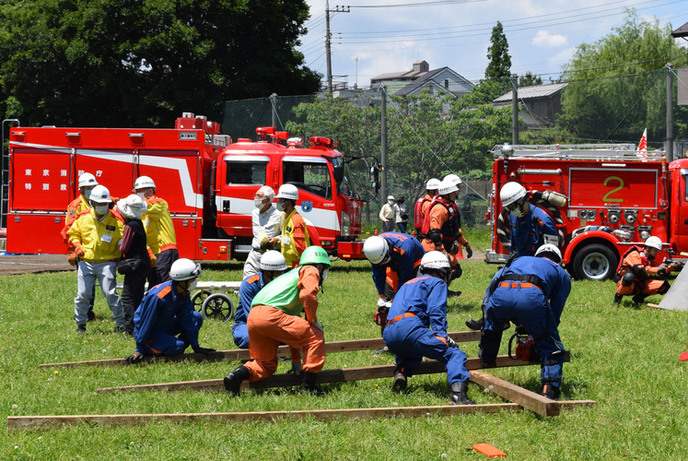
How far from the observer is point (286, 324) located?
22.2 ft

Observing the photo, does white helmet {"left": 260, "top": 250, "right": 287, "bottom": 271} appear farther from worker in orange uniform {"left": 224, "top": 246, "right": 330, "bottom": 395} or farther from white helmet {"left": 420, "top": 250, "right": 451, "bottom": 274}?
white helmet {"left": 420, "top": 250, "right": 451, "bottom": 274}

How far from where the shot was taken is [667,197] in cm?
1622

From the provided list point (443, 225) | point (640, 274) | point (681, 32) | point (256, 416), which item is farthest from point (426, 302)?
point (681, 32)

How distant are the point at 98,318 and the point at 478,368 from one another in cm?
653

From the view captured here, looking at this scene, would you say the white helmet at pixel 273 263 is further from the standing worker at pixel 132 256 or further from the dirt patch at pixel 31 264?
the dirt patch at pixel 31 264

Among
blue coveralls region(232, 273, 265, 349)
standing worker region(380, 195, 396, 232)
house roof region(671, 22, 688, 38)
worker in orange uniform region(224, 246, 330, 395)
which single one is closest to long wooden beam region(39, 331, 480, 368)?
blue coveralls region(232, 273, 265, 349)

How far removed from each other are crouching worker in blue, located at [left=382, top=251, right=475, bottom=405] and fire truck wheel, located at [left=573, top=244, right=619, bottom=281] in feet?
31.6

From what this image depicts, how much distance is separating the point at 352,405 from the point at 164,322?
2.50 metres

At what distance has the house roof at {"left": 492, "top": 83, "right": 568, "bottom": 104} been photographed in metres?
20.8

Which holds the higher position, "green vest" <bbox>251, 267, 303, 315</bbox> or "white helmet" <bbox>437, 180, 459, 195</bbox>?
"white helmet" <bbox>437, 180, 459, 195</bbox>

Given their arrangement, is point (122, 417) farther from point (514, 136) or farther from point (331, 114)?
point (331, 114)

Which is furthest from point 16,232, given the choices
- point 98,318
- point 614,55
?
point 614,55

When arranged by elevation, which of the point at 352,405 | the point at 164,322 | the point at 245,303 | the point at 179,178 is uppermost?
the point at 179,178

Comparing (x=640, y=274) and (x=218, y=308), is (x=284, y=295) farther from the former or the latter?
(x=640, y=274)
